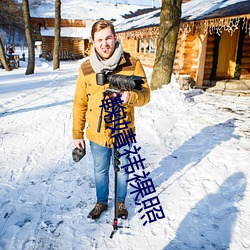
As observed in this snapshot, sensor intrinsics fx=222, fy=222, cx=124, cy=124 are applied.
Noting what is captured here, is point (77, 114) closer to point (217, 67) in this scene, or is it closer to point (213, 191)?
point (213, 191)

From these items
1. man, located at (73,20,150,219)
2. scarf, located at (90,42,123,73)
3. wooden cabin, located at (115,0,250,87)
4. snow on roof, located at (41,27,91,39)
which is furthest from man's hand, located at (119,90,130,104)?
snow on roof, located at (41,27,91,39)

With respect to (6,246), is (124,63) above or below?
above

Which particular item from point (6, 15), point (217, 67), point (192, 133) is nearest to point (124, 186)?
point (192, 133)

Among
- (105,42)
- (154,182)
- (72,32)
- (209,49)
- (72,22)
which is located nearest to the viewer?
(105,42)

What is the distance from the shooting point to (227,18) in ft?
24.7

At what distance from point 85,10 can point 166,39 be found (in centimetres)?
3083

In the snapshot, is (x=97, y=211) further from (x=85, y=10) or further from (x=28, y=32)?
(x=85, y=10)

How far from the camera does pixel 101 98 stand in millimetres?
1985

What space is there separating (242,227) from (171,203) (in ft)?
2.55

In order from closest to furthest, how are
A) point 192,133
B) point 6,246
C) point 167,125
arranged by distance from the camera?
point 6,246, point 192,133, point 167,125

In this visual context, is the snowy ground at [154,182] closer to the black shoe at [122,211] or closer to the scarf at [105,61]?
the black shoe at [122,211]

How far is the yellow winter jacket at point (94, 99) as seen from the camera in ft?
6.41

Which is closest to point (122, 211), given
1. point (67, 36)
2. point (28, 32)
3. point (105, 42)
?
point (105, 42)

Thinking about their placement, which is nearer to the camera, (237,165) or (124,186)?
(124,186)
